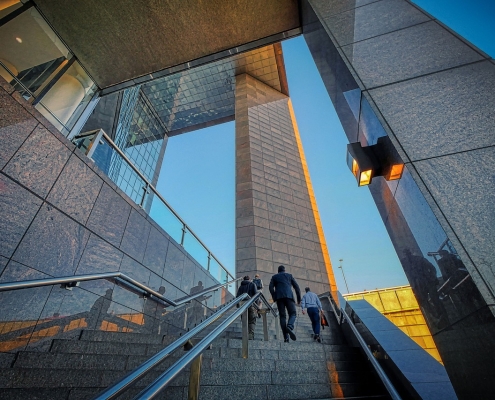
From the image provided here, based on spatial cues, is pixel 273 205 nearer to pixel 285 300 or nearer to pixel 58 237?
pixel 285 300

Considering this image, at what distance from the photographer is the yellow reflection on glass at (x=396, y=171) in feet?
7.30

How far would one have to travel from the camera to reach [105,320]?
3.95 m

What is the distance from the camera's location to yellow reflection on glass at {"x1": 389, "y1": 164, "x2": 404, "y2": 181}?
2224 mm

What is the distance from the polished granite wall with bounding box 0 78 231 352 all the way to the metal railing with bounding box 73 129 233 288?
35 centimetres

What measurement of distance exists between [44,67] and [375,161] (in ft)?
25.2

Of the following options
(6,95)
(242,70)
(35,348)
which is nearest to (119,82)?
(6,95)

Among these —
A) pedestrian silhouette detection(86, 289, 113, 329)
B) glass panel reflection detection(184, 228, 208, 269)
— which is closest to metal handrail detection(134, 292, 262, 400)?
pedestrian silhouette detection(86, 289, 113, 329)

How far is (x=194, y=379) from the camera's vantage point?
5.54ft

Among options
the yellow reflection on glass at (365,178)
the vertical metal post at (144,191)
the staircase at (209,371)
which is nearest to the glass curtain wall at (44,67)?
the vertical metal post at (144,191)

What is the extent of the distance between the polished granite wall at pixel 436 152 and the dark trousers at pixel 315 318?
257cm

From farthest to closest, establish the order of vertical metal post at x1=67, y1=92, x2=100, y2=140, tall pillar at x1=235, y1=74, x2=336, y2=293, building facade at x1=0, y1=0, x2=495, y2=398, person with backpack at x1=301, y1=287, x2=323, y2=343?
tall pillar at x1=235, y1=74, x2=336, y2=293 → vertical metal post at x1=67, y1=92, x2=100, y2=140 → person with backpack at x1=301, y1=287, x2=323, y2=343 → building facade at x1=0, y1=0, x2=495, y2=398

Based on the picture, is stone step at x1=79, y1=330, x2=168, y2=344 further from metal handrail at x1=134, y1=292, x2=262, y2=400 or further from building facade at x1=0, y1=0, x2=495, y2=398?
metal handrail at x1=134, y1=292, x2=262, y2=400

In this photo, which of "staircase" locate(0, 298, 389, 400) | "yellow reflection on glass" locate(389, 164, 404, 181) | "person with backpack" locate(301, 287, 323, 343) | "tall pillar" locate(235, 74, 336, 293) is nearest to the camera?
"staircase" locate(0, 298, 389, 400)

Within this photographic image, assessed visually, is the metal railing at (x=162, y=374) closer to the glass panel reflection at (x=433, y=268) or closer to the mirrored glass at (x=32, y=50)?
the glass panel reflection at (x=433, y=268)
